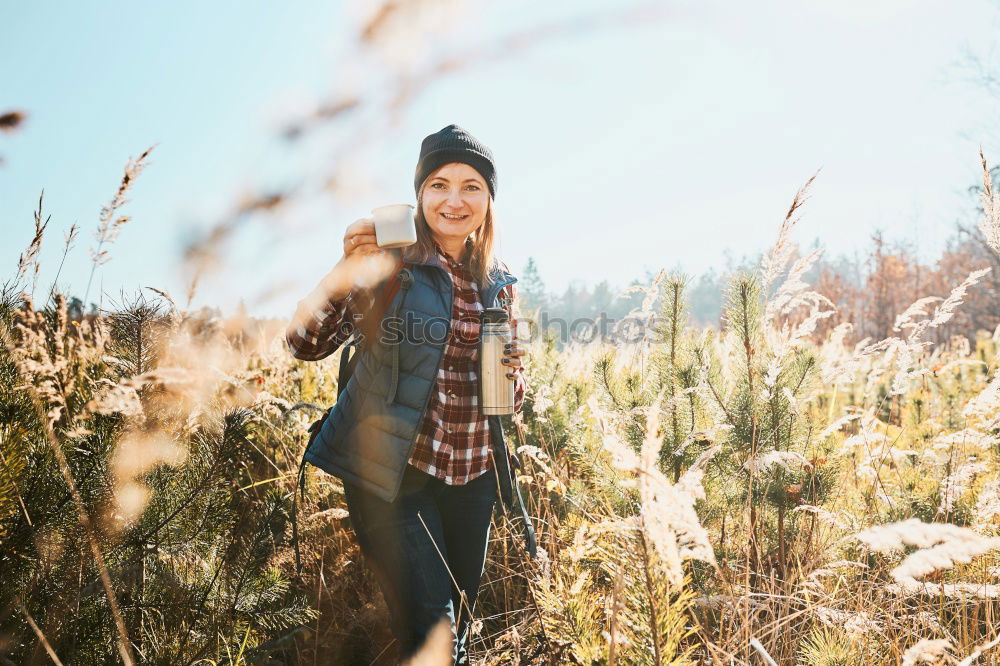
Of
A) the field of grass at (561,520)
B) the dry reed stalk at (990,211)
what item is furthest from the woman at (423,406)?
the dry reed stalk at (990,211)

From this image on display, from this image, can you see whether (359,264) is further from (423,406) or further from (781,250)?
(781,250)

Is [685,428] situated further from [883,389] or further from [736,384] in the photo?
[883,389]

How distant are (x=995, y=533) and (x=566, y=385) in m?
2.00

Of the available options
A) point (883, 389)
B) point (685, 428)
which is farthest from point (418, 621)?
point (883, 389)

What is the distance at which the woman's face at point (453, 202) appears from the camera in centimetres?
213

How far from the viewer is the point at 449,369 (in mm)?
2066

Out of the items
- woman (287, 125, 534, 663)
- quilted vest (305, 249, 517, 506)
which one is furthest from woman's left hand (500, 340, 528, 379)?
quilted vest (305, 249, 517, 506)

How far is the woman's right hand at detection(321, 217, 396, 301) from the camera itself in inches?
71.4

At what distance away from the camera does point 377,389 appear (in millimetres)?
1843

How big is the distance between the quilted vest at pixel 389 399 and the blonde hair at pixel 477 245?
0.49 ft

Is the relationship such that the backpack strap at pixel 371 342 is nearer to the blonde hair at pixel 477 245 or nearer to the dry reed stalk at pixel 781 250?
the blonde hair at pixel 477 245

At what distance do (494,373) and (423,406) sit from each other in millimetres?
275

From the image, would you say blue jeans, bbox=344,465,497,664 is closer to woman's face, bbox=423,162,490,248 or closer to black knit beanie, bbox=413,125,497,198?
woman's face, bbox=423,162,490,248

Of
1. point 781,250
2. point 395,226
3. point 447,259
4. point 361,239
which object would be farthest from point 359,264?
point 781,250
